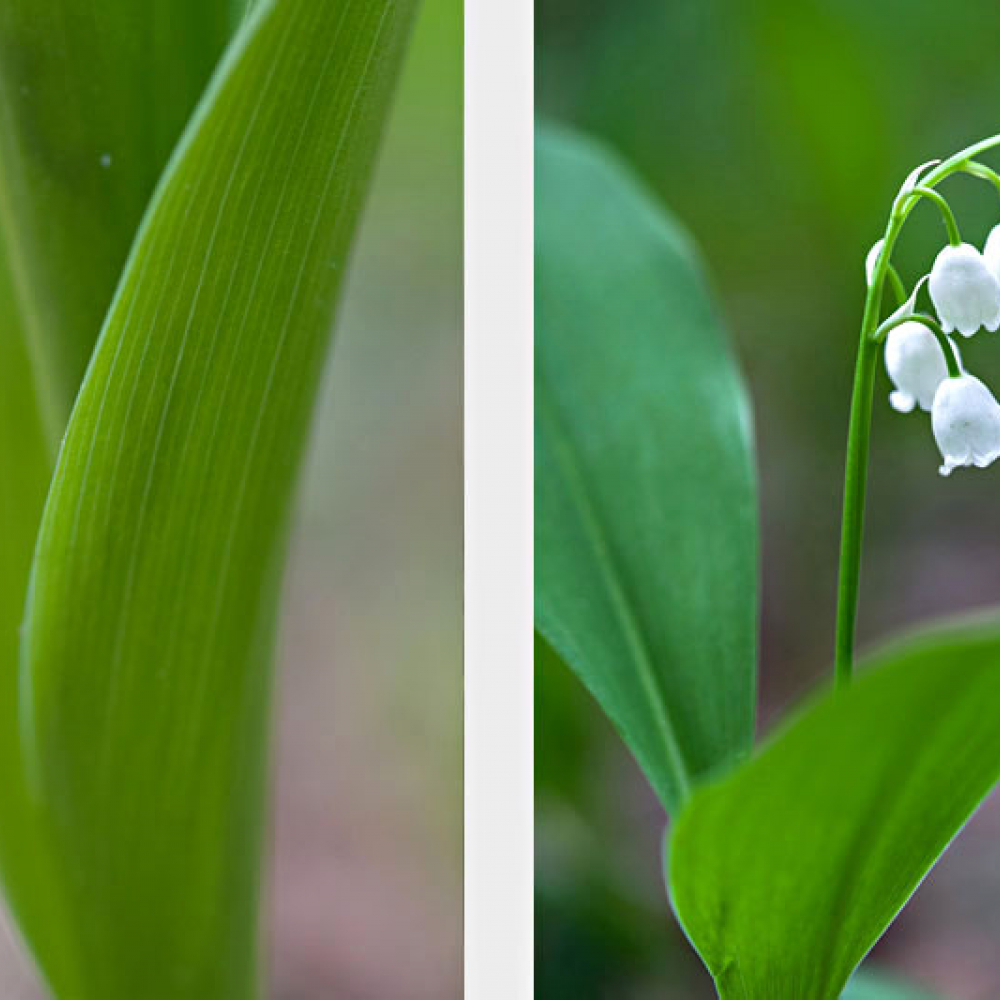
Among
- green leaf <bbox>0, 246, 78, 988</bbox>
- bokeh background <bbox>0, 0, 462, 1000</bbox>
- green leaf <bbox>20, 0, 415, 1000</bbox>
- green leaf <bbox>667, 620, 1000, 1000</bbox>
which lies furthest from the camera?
bokeh background <bbox>0, 0, 462, 1000</bbox>

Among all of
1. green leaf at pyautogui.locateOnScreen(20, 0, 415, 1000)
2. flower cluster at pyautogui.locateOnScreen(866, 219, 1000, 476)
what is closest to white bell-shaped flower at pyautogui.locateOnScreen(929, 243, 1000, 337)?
flower cluster at pyautogui.locateOnScreen(866, 219, 1000, 476)

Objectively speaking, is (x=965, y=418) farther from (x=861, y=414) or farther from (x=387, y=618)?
(x=387, y=618)

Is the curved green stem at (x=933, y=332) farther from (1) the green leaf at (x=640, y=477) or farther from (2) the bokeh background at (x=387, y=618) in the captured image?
(2) the bokeh background at (x=387, y=618)

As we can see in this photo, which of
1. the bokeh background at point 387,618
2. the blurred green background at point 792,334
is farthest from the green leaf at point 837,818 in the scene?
the bokeh background at point 387,618

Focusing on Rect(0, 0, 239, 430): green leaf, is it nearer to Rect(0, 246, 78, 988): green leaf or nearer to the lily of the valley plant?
Rect(0, 246, 78, 988): green leaf

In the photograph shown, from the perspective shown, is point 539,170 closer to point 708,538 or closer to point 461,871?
point 708,538
